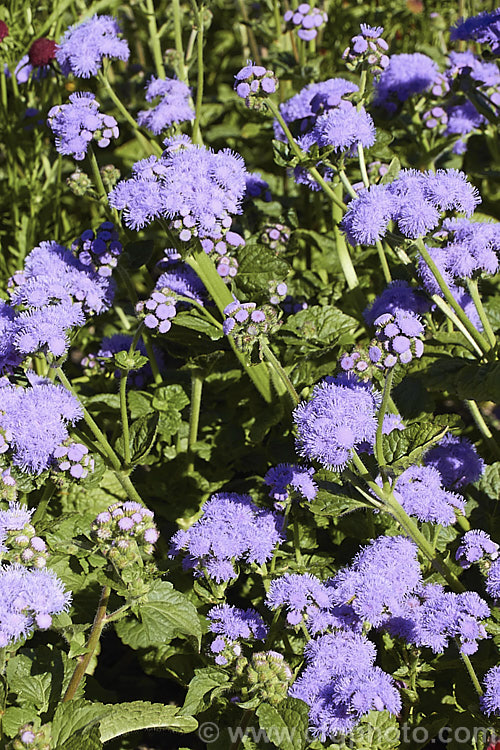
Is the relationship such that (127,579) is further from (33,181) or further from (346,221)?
(33,181)

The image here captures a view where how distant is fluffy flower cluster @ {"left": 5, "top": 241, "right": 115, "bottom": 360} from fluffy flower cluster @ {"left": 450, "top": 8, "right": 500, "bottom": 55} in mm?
2365

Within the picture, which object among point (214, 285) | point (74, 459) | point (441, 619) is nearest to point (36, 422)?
point (74, 459)

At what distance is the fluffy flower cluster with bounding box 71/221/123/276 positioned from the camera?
3.55 meters

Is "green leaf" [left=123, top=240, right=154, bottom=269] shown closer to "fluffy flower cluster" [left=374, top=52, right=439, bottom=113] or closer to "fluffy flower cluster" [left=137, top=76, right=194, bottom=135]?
"fluffy flower cluster" [left=137, top=76, right=194, bottom=135]

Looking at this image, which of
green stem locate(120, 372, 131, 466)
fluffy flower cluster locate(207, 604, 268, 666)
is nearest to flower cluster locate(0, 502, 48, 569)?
green stem locate(120, 372, 131, 466)

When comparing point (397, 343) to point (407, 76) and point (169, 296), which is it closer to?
point (169, 296)

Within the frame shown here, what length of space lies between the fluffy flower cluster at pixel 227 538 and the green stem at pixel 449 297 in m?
1.12

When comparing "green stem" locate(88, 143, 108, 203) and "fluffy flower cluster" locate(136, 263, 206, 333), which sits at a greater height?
"green stem" locate(88, 143, 108, 203)

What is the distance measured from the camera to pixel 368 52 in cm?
348

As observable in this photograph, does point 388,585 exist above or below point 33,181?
below

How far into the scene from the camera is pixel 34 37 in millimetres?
4941

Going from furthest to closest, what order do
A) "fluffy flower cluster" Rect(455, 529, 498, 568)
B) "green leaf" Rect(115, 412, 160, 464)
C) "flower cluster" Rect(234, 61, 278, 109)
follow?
"flower cluster" Rect(234, 61, 278, 109), "green leaf" Rect(115, 412, 160, 464), "fluffy flower cluster" Rect(455, 529, 498, 568)

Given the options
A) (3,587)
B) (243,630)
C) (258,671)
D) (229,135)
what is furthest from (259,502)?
(229,135)

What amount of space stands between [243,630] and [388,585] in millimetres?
577
